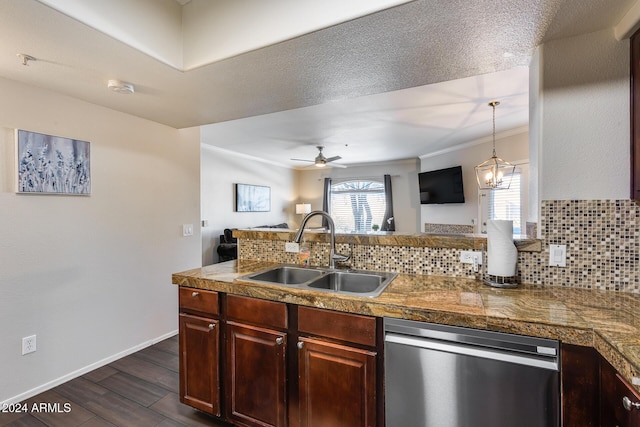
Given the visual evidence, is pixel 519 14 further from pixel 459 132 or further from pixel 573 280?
pixel 459 132

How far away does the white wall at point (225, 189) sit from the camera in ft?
18.3

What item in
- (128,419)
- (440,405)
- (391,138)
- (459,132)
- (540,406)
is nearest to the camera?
(540,406)

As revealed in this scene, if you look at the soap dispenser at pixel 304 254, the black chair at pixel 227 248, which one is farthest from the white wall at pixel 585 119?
the black chair at pixel 227 248

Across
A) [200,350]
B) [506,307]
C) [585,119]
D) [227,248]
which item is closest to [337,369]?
[506,307]

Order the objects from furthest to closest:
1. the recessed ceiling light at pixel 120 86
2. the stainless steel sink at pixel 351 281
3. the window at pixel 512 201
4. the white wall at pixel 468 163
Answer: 1. the white wall at pixel 468 163
2. the window at pixel 512 201
3. the recessed ceiling light at pixel 120 86
4. the stainless steel sink at pixel 351 281

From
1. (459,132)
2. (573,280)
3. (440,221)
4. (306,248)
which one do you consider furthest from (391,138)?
(573,280)

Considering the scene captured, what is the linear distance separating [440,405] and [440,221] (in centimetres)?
538

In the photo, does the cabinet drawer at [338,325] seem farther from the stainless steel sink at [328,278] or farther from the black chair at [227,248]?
the black chair at [227,248]

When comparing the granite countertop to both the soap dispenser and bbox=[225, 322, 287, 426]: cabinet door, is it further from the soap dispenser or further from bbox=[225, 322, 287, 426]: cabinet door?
the soap dispenser

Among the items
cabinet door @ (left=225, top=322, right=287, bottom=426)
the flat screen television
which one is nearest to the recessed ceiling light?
cabinet door @ (left=225, top=322, right=287, bottom=426)

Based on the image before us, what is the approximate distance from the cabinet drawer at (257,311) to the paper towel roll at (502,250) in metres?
1.17

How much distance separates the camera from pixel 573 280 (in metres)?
1.57

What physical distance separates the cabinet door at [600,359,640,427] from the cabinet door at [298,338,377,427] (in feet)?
2.66

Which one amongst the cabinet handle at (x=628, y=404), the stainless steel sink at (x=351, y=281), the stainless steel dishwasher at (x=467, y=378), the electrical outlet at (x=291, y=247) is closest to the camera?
the cabinet handle at (x=628, y=404)
